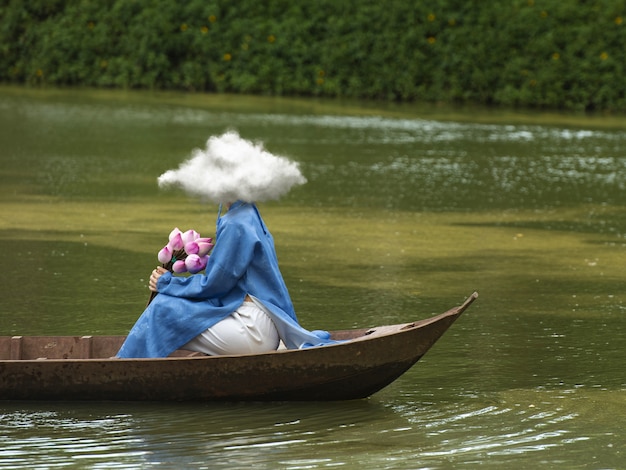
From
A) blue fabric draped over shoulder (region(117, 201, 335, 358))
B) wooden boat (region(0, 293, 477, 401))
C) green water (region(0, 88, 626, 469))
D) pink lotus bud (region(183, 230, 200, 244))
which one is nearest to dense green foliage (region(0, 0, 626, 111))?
green water (region(0, 88, 626, 469))

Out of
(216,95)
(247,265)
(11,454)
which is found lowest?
(11,454)

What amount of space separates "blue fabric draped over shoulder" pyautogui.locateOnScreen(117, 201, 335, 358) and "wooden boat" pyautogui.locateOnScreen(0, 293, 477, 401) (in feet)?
0.61

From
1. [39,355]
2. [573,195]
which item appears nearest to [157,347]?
[39,355]

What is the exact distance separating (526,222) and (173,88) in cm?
1476

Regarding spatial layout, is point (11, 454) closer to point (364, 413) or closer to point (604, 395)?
point (364, 413)

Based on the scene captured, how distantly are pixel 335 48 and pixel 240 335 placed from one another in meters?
18.9

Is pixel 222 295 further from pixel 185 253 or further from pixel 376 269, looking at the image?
pixel 376 269

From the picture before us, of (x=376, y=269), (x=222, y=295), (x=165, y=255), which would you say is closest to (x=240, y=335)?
(x=222, y=295)

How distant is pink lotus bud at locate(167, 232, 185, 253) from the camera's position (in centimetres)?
668

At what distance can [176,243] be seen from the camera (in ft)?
21.9

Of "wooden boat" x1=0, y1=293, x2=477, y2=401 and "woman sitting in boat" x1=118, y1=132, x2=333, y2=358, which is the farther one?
"woman sitting in boat" x1=118, y1=132, x2=333, y2=358

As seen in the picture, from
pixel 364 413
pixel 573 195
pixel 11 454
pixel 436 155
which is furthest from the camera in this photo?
pixel 436 155

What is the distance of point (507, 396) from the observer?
668cm

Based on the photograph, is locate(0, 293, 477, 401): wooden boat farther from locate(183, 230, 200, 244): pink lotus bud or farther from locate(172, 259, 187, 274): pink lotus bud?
locate(183, 230, 200, 244): pink lotus bud
